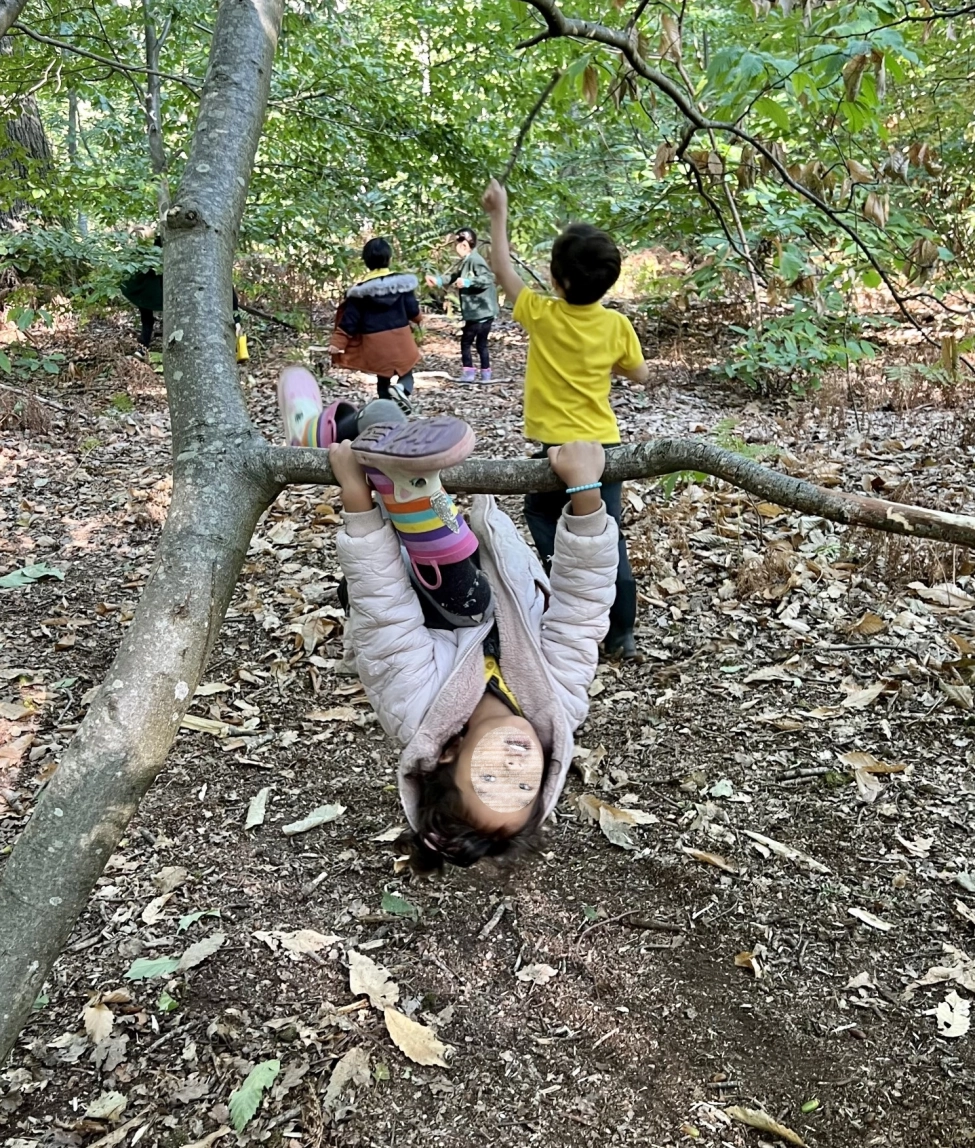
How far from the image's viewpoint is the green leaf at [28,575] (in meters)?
4.75

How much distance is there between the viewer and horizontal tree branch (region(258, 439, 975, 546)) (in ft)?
5.07


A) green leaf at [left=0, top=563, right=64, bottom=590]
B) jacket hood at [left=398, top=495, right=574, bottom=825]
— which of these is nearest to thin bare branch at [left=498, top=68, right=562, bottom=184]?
jacket hood at [left=398, top=495, right=574, bottom=825]

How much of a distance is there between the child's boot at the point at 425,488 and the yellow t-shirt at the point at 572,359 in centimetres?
138

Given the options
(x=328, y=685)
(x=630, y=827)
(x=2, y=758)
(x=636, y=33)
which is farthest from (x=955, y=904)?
(x=2, y=758)

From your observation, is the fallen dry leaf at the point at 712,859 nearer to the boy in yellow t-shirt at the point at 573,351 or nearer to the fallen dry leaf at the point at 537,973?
the fallen dry leaf at the point at 537,973

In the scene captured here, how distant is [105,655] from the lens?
416cm

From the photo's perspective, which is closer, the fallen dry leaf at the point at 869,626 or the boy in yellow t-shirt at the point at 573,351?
the boy in yellow t-shirt at the point at 573,351

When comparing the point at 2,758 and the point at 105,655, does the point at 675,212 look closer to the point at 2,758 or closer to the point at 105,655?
the point at 105,655

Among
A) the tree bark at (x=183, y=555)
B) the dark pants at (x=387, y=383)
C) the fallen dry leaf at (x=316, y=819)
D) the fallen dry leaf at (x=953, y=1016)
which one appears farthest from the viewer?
the dark pants at (x=387, y=383)

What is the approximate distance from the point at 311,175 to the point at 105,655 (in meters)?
6.16

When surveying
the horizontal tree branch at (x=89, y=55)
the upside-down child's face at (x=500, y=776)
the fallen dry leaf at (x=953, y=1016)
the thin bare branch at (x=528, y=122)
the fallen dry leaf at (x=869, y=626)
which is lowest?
the fallen dry leaf at (x=953, y=1016)

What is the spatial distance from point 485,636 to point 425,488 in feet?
1.99

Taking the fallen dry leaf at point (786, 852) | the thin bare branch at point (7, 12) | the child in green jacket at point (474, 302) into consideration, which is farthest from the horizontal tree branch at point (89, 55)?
the child in green jacket at point (474, 302)

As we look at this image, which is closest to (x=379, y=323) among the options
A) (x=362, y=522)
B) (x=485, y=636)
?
(x=485, y=636)
